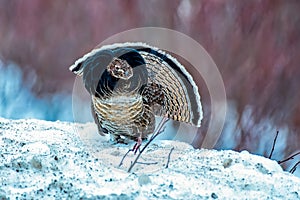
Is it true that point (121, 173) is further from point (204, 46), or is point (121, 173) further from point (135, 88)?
point (204, 46)

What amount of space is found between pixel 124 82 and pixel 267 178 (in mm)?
397

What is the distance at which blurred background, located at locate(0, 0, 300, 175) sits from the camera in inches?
55.8

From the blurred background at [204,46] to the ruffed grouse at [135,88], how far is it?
114mm

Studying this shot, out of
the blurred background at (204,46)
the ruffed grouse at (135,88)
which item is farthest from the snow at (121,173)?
the blurred background at (204,46)

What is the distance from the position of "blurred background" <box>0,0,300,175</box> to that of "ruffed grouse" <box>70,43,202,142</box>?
0.37 feet

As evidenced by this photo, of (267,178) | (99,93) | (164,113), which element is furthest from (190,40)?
(267,178)

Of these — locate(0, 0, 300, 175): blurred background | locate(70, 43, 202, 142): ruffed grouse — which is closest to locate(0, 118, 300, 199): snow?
locate(70, 43, 202, 142): ruffed grouse

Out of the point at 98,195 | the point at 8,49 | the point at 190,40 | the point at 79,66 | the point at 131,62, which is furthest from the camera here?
the point at 8,49

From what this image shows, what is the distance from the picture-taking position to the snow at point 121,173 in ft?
2.90

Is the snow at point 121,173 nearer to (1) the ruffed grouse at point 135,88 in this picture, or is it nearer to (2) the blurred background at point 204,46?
(1) the ruffed grouse at point 135,88

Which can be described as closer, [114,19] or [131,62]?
[131,62]

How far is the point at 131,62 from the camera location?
3.98ft

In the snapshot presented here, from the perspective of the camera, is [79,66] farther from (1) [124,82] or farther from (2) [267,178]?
(2) [267,178]

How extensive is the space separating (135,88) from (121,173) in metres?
0.33
